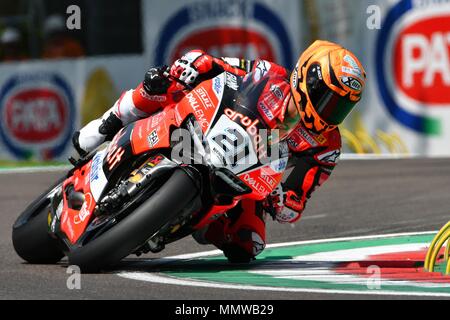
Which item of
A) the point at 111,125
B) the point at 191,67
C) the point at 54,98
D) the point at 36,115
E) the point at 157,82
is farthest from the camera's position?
the point at 36,115

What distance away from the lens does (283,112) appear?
8820 mm

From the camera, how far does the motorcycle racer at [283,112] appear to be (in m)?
8.67

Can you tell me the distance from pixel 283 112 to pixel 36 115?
14.8 metres

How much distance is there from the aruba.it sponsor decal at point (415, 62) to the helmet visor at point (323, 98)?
33.4 ft

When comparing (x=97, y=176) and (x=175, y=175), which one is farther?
(x=97, y=176)

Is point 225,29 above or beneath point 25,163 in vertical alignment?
above

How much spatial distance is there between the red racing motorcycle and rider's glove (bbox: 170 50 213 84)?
4.6 inches

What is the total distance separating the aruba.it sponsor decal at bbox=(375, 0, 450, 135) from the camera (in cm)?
1866

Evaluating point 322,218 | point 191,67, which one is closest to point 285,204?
point 191,67

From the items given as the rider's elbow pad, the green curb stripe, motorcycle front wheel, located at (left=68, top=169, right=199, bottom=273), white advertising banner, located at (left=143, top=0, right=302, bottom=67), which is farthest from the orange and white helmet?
white advertising banner, located at (left=143, top=0, right=302, bottom=67)

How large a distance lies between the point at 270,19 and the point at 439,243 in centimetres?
1214

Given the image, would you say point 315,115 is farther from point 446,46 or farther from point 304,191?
point 446,46

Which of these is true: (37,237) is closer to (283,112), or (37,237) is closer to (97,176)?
(97,176)

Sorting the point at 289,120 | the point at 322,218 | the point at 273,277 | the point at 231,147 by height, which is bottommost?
the point at 322,218
